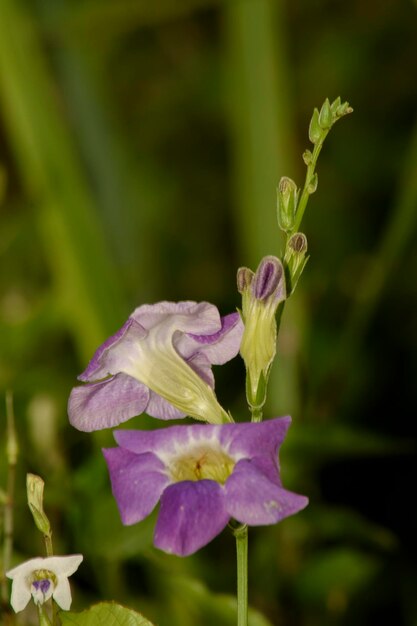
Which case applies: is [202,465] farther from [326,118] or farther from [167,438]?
[326,118]

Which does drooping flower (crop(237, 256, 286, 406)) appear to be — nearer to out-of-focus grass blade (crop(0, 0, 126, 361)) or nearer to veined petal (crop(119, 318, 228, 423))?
veined petal (crop(119, 318, 228, 423))

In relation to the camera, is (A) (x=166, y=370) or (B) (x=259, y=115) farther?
(B) (x=259, y=115)

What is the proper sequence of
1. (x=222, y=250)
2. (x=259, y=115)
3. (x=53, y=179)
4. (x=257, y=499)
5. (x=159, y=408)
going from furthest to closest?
(x=222, y=250) < (x=259, y=115) < (x=53, y=179) < (x=159, y=408) < (x=257, y=499)

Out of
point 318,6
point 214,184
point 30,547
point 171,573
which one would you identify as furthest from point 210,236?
point 171,573

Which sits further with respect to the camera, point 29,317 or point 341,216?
point 341,216

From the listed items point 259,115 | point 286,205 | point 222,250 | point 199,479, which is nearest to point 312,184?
point 286,205

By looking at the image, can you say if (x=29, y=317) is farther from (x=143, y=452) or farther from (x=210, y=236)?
(x=210, y=236)

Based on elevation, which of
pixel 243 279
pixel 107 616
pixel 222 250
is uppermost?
pixel 243 279
